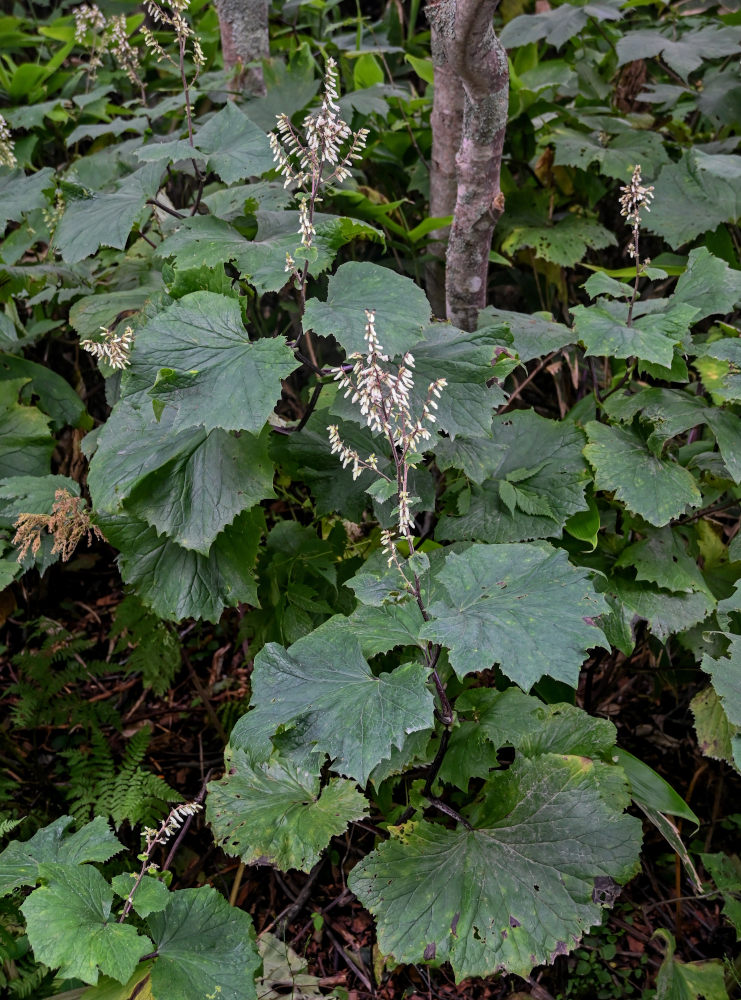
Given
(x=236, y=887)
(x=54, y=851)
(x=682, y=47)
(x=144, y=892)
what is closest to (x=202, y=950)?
(x=144, y=892)

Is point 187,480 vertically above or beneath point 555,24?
beneath

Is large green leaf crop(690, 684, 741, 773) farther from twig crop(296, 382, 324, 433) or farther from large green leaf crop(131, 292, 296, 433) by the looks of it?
large green leaf crop(131, 292, 296, 433)

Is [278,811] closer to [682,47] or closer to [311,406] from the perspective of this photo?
[311,406]

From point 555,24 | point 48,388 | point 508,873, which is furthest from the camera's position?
point 555,24

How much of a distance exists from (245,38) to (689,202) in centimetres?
175

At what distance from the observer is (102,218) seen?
2.02 m

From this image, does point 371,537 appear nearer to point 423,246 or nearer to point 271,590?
point 271,590

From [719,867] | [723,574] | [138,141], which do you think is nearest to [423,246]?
[138,141]

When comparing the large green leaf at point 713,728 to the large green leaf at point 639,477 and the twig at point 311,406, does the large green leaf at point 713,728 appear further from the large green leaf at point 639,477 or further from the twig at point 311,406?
the twig at point 311,406

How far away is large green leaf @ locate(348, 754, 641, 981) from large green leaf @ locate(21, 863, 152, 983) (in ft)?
1.43

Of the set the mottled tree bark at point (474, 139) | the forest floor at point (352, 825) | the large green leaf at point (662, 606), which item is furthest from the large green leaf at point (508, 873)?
the mottled tree bark at point (474, 139)

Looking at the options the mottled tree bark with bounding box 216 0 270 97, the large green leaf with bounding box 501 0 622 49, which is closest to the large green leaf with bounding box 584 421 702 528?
the large green leaf with bounding box 501 0 622 49

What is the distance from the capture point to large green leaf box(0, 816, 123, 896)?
1.60 m

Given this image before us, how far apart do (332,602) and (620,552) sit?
0.78 metres
